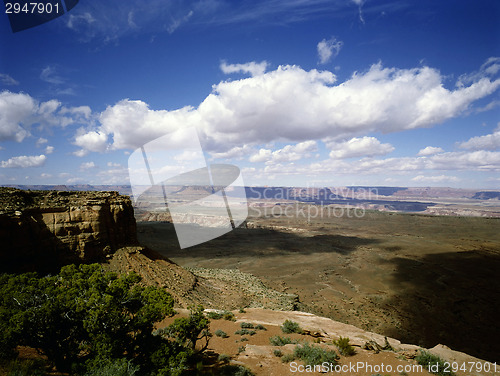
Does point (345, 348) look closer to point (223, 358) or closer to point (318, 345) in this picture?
point (318, 345)

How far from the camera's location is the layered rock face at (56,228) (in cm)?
1702

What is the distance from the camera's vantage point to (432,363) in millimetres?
9891

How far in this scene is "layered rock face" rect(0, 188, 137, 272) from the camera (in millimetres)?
17016

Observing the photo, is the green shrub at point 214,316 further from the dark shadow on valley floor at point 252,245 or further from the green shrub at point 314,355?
the dark shadow on valley floor at point 252,245

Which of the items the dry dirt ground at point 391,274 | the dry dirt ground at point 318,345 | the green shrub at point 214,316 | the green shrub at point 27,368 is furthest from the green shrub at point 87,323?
the dry dirt ground at point 391,274

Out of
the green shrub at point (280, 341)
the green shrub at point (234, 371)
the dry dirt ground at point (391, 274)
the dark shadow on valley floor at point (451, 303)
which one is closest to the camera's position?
the green shrub at point (234, 371)

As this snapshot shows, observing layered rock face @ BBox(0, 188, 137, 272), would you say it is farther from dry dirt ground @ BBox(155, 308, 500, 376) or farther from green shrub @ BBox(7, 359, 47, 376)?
green shrub @ BBox(7, 359, 47, 376)

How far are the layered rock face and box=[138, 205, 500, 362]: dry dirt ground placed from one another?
20.5 m

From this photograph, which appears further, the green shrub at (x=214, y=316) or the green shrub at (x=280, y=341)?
the green shrub at (x=214, y=316)

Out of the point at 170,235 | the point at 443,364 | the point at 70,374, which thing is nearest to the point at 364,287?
the point at 443,364

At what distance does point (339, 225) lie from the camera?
3883 inches

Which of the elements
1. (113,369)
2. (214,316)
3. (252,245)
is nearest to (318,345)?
(214,316)

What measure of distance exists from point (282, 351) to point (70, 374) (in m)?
8.26

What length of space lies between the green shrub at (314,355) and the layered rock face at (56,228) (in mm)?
18614
